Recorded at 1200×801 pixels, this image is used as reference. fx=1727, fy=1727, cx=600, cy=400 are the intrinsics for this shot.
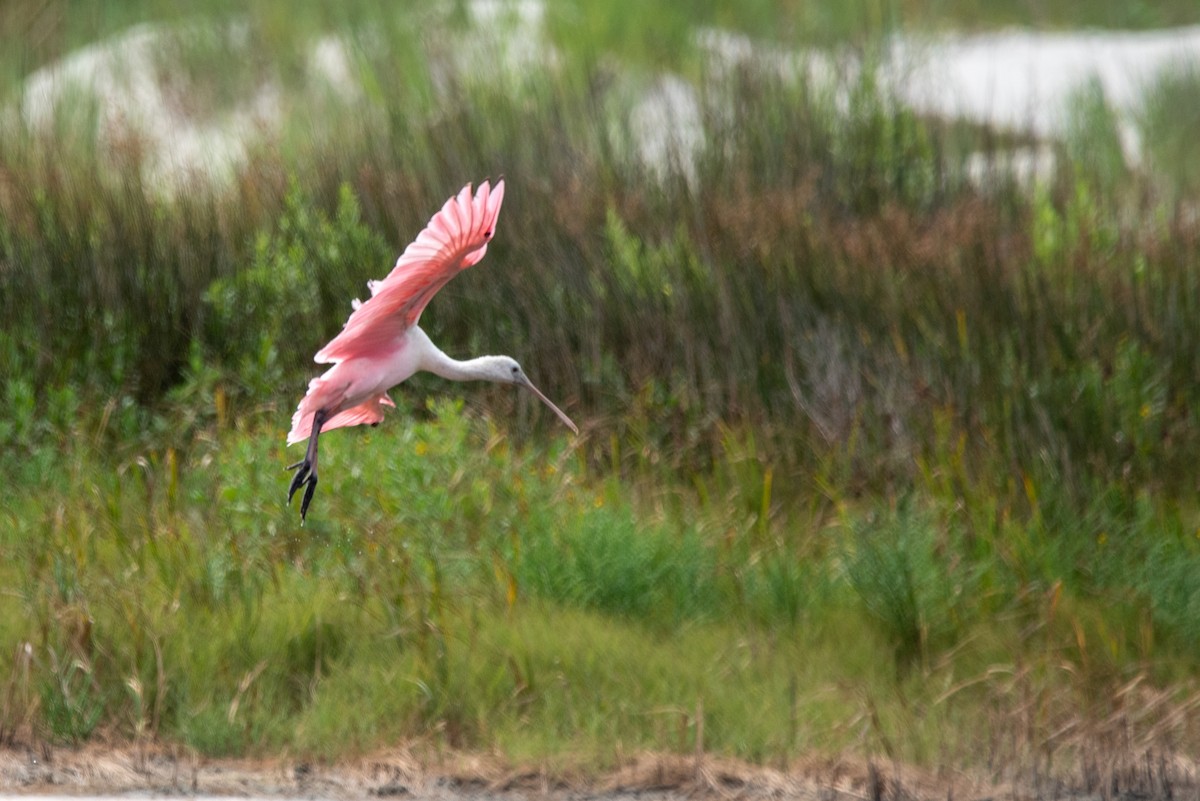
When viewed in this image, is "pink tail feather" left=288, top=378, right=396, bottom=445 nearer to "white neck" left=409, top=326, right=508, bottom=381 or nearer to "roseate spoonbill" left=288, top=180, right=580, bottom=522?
"roseate spoonbill" left=288, top=180, right=580, bottom=522

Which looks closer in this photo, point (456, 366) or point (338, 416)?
point (456, 366)

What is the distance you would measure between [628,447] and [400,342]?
313 centimetres

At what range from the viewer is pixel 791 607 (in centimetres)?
564

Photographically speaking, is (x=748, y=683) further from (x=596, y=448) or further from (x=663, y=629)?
(x=596, y=448)

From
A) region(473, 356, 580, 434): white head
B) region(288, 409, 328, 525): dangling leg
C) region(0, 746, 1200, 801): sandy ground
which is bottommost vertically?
region(0, 746, 1200, 801): sandy ground

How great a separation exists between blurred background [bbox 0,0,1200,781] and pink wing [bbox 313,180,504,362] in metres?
1.44

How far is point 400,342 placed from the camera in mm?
3871

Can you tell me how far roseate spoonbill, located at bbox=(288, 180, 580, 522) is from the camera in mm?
3537

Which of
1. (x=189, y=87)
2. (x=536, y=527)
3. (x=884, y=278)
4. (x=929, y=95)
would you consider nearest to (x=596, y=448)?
(x=536, y=527)

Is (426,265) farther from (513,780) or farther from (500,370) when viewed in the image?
(513,780)

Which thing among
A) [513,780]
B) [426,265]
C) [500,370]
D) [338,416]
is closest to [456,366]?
[500,370]

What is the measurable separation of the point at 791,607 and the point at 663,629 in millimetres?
435

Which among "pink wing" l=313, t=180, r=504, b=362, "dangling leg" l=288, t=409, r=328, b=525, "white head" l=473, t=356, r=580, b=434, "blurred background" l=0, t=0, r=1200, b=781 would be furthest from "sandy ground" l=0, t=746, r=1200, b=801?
"pink wing" l=313, t=180, r=504, b=362

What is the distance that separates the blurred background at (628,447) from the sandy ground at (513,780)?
0.08 m
